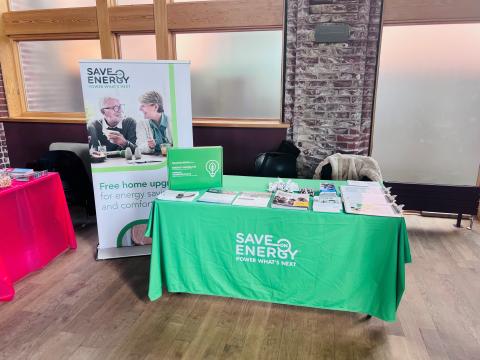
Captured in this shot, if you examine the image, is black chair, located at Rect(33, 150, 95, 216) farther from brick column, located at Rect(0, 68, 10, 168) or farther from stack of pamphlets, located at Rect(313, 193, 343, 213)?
stack of pamphlets, located at Rect(313, 193, 343, 213)

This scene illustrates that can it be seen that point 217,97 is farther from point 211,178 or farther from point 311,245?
point 311,245

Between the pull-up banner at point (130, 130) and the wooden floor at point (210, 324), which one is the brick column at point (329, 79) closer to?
the pull-up banner at point (130, 130)

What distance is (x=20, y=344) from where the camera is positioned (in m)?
2.14

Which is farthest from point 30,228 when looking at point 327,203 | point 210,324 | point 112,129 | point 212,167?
point 327,203

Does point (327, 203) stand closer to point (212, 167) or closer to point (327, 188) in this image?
point (327, 188)

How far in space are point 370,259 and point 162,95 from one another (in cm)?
211

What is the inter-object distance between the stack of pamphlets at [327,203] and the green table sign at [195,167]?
764 millimetres

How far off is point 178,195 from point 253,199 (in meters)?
0.53

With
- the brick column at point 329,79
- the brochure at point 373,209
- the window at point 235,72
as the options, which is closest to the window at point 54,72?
the window at point 235,72

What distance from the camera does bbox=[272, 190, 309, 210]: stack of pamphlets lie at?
7.44 ft

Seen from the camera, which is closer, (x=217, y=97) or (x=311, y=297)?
(x=311, y=297)

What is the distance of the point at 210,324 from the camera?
2322 millimetres

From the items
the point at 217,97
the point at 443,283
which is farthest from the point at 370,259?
the point at 217,97

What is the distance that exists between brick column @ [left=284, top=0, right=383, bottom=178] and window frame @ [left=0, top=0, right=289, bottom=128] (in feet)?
0.86
